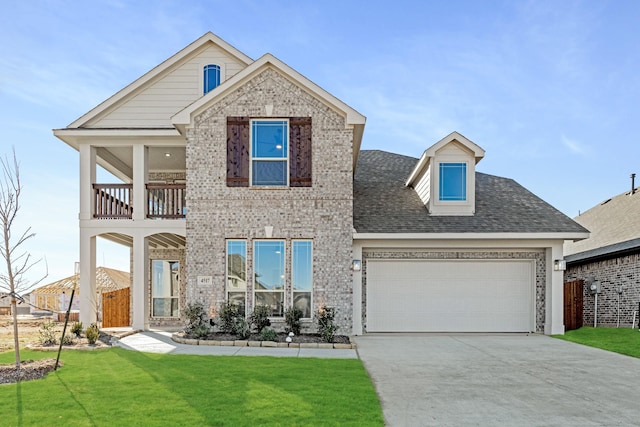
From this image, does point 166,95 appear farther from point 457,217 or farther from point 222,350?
point 457,217

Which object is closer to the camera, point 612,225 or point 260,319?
point 260,319

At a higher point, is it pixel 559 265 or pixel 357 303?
pixel 559 265

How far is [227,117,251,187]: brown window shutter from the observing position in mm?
12859

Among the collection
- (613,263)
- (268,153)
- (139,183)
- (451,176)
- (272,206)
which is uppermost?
(268,153)

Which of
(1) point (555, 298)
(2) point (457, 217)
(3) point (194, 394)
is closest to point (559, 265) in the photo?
(1) point (555, 298)

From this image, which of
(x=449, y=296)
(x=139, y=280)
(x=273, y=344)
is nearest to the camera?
(x=273, y=344)

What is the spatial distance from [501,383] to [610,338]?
7.54 metres

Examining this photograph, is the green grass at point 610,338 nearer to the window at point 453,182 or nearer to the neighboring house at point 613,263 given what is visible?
the neighboring house at point 613,263

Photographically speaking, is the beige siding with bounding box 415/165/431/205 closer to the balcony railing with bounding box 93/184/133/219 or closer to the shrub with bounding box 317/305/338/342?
the shrub with bounding box 317/305/338/342

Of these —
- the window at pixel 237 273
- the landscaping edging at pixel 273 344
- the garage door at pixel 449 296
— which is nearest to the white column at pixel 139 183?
the window at pixel 237 273

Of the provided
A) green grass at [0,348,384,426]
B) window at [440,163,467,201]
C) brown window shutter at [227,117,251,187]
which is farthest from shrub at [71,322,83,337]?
window at [440,163,467,201]

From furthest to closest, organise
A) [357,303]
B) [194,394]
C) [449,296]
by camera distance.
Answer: [449,296], [357,303], [194,394]

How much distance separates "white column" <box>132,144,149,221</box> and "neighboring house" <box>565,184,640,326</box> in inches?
585

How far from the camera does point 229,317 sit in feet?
40.2
